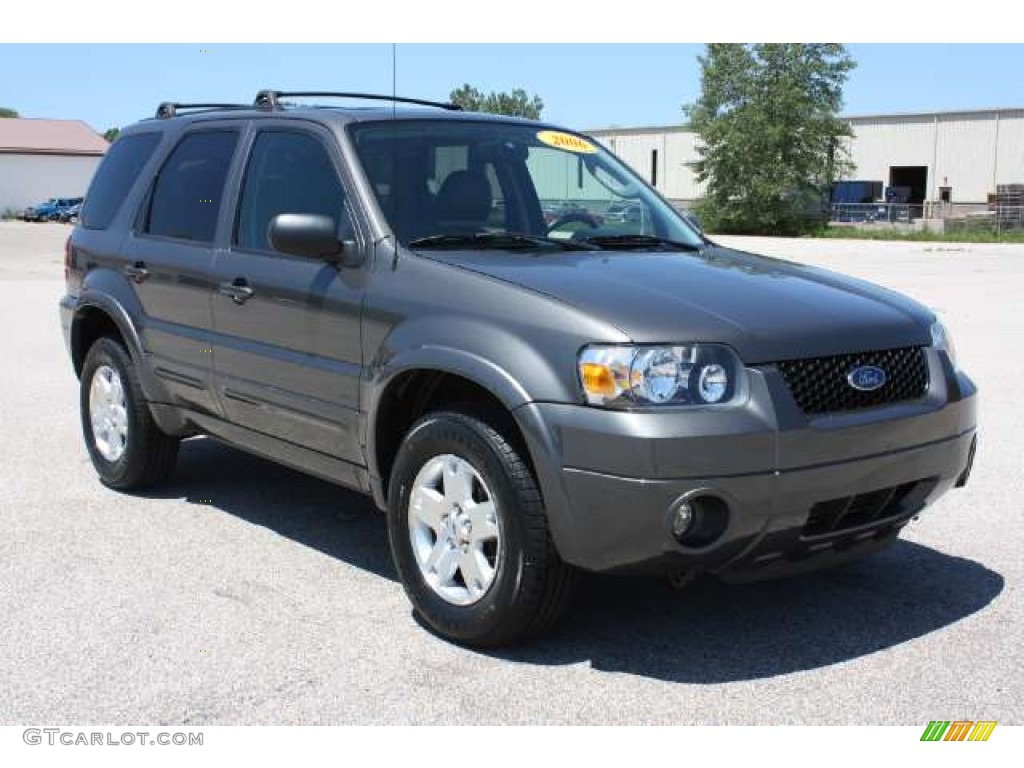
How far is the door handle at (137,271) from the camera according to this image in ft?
19.5

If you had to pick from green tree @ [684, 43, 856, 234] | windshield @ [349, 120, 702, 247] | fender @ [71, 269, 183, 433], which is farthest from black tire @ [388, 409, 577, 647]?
green tree @ [684, 43, 856, 234]

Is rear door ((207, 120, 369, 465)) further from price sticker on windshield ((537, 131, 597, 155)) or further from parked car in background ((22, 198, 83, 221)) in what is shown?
parked car in background ((22, 198, 83, 221))

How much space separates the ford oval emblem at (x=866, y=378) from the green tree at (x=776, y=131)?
54.9 meters

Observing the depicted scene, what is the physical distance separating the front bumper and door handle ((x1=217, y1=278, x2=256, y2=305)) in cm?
176

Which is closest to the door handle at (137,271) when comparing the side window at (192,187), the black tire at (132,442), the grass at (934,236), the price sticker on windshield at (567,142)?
the side window at (192,187)

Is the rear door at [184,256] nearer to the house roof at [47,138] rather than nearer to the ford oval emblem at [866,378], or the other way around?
the ford oval emblem at [866,378]

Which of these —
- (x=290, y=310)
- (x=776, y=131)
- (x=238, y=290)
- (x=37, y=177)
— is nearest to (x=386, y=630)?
(x=290, y=310)

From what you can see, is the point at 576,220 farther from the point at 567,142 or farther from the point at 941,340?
the point at 941,340

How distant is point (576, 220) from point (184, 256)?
183 cm

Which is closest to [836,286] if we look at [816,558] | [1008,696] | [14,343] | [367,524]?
[816,558]

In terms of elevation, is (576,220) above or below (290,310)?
above

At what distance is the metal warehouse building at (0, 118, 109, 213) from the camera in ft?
241

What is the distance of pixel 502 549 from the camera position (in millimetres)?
4008
